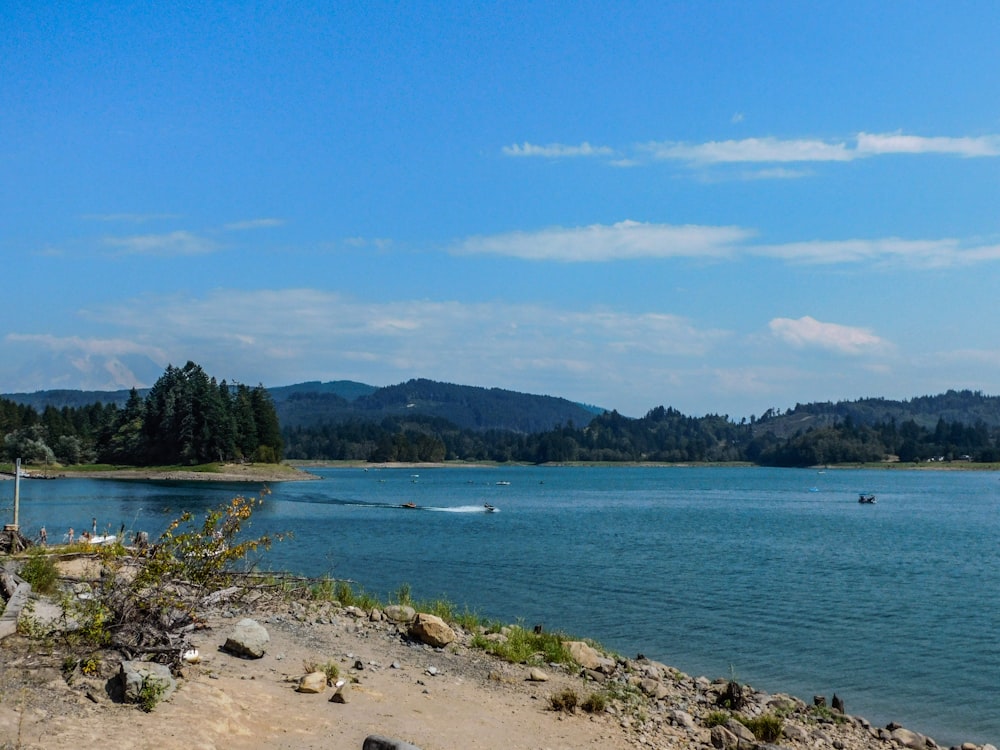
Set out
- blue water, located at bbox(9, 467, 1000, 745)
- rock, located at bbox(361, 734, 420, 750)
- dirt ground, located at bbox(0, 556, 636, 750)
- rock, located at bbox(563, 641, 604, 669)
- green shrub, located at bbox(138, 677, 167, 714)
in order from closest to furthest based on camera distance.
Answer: dirt ground, located at bbox(0, 556, 636, 750) < rock, located at bbox(361, 734, 420, 750) < green shrub, located at bbox(138, 677, 167, 714) < rock, located at bbox(563, 641, 604, 669) < blue water, located at bbox(9, 467, 1000, 745)

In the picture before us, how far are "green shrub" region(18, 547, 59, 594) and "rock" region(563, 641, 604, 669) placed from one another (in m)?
10.4

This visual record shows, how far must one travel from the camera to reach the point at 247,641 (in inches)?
620

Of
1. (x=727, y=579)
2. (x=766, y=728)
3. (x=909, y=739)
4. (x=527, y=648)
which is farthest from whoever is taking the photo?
(x=727, y=579)

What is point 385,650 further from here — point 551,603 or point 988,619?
point 988,619

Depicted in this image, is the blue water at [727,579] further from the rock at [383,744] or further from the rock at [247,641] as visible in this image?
the rock at [383,744]

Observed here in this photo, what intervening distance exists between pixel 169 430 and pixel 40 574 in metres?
131

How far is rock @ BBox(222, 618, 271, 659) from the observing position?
618 inches

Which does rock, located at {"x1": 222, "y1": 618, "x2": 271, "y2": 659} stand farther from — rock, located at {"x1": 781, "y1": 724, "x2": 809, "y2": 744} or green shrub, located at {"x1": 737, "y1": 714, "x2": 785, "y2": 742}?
rock, located at {"x1": 781, "y1": 724, "x2": 809, "y2": 744}

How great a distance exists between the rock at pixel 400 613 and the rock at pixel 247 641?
18.0 ft

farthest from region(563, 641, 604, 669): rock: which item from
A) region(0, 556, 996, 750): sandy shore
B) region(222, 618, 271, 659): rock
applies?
region(222, 618, 271, 659): rock

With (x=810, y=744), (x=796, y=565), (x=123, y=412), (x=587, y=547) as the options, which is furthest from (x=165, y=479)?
→ (x=810, y=744)

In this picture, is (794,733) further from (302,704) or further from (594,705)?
(302,704)

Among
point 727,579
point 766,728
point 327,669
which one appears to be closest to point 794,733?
point 766,728

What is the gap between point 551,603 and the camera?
33656 mm
